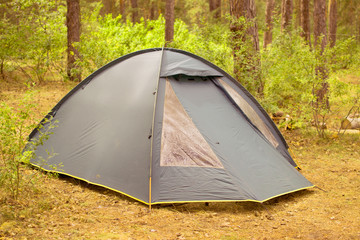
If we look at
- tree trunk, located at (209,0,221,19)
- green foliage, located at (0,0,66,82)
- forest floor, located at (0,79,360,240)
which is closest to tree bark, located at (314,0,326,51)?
forest floor, located at (0,79,360,240)

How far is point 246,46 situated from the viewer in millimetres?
8539

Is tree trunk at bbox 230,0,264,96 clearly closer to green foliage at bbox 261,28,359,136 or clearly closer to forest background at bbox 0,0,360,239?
forest background at bbox 0,0,360,239

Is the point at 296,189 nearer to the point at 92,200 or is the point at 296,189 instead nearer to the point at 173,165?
the point at 173,165

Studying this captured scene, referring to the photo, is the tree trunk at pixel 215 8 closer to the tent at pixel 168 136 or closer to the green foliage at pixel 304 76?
the green foliage at pixel 304 76

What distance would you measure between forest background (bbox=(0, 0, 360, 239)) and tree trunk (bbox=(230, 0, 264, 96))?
22 millimetres

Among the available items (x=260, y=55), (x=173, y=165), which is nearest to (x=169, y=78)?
(x=173, y=165)

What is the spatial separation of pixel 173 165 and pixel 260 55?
14.9 feet

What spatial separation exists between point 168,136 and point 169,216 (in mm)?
1072

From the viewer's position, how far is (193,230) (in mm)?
4230

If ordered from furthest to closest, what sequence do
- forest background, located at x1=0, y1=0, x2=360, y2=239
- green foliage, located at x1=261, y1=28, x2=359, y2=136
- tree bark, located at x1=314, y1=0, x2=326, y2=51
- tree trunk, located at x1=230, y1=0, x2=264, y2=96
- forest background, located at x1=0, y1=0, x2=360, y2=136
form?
tree bark, located at x1=314, y1=0, x2=326, y2=51 → tree trunk, located at x1=230, y1=0, x2=264, y2=96 → forest background, located at x1=0, y1=0, x2=360, y2=136 → green foliage, located at x1=261, y1=28, x2=359, y2=136 → forest background, located at x1=0, y1=0, x2=360, y2=239

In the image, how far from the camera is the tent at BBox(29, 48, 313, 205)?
4.91 meters

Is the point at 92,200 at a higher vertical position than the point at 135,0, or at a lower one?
lower

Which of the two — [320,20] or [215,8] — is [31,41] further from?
[215,8]

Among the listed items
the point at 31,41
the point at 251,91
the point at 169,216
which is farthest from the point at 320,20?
the point at 169,216
